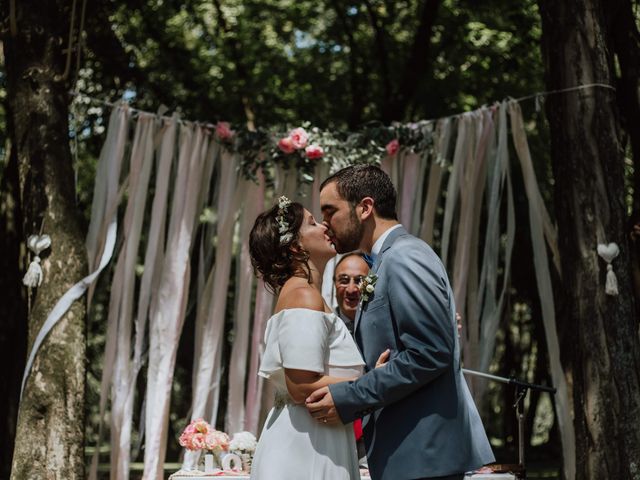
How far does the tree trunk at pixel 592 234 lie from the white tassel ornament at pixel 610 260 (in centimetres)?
4

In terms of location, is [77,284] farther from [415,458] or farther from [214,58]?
[214,58]

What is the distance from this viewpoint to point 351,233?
9.29 feet

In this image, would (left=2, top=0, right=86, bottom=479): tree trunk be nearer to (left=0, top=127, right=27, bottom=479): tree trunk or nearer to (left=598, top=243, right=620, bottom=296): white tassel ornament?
(left=0, top=127, right=27, bottom=479): tree trunk

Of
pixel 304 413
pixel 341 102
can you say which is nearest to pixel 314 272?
pixel 304 413

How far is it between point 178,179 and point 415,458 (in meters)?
3.91

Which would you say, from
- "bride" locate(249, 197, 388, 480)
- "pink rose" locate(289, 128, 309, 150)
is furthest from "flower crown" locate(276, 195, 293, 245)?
"pink rose" locate(289, 128, 309, 150)

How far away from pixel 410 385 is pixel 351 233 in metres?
0.54

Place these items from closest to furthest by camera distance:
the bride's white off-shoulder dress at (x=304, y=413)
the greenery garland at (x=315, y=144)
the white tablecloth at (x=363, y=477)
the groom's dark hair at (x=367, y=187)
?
the bride's white off-shoulder dress at (x=304, y=413) → the groom's dark hair at (x=367, y=187) → the white tablecloth at (x=363, y=477) → the greenery garland at (x=315, y=144)

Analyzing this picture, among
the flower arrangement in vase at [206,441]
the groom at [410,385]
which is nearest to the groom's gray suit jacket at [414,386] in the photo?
the groom at [410,385]

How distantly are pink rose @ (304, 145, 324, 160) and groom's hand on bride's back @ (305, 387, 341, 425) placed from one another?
11.7 ft

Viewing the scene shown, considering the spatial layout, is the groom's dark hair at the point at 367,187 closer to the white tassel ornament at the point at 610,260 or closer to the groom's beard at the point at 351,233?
the groom's beard at the point at 351,233

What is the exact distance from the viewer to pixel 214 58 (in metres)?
11.6

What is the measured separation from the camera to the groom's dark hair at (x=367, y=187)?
9.22 feet

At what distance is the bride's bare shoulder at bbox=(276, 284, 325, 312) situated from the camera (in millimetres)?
2748
